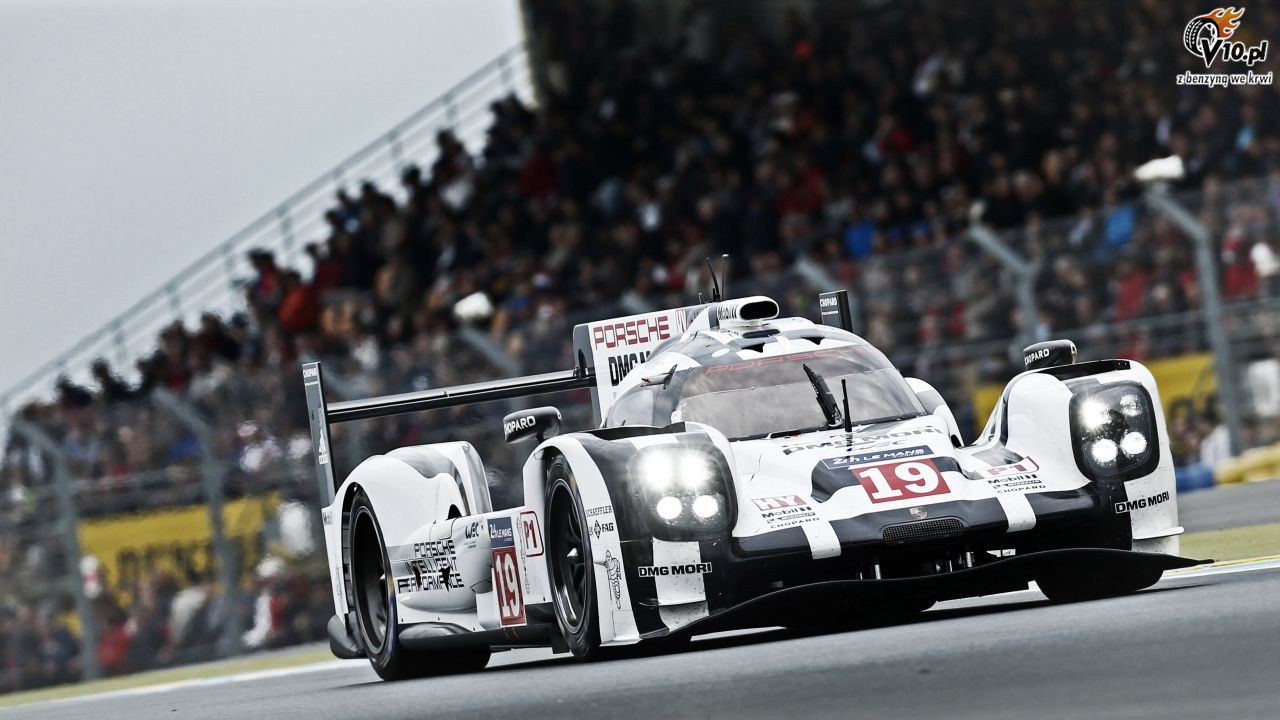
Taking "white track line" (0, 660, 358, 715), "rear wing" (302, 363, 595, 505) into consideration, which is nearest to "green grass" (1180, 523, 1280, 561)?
"rear wing" (302, 363, 595, 505)

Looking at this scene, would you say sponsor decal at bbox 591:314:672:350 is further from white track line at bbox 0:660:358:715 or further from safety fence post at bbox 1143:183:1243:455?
safety fence post at bbox 1143:183:1243:455

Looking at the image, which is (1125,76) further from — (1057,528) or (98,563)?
(1057,528)

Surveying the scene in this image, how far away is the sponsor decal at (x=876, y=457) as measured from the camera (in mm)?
6887

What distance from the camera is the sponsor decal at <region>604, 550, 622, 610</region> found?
21.6 ft

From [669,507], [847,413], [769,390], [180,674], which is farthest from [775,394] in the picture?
[180,674]

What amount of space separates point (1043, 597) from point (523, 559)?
6.91ft

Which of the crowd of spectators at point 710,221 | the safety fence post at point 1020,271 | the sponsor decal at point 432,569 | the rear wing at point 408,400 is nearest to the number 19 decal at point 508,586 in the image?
the sponsor decal at point 432,569

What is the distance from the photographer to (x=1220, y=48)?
16516mm

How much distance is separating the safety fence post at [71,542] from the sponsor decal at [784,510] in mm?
8744

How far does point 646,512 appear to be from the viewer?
659 centimetres

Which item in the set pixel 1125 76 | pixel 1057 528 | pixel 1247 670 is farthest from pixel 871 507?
pixel 1125 76

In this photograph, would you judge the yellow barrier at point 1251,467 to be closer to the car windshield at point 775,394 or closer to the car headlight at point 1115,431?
the car windshield at point 775,394

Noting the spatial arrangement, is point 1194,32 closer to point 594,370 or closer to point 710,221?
point 710,221

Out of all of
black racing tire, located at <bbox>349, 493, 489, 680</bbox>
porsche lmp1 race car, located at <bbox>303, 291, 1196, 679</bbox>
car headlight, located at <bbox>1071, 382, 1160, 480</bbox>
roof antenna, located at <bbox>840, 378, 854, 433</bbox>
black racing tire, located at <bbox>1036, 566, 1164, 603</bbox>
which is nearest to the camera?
porsche lmp1 race car, located at <bbox>303, 291, 1196, 679</bbox>
